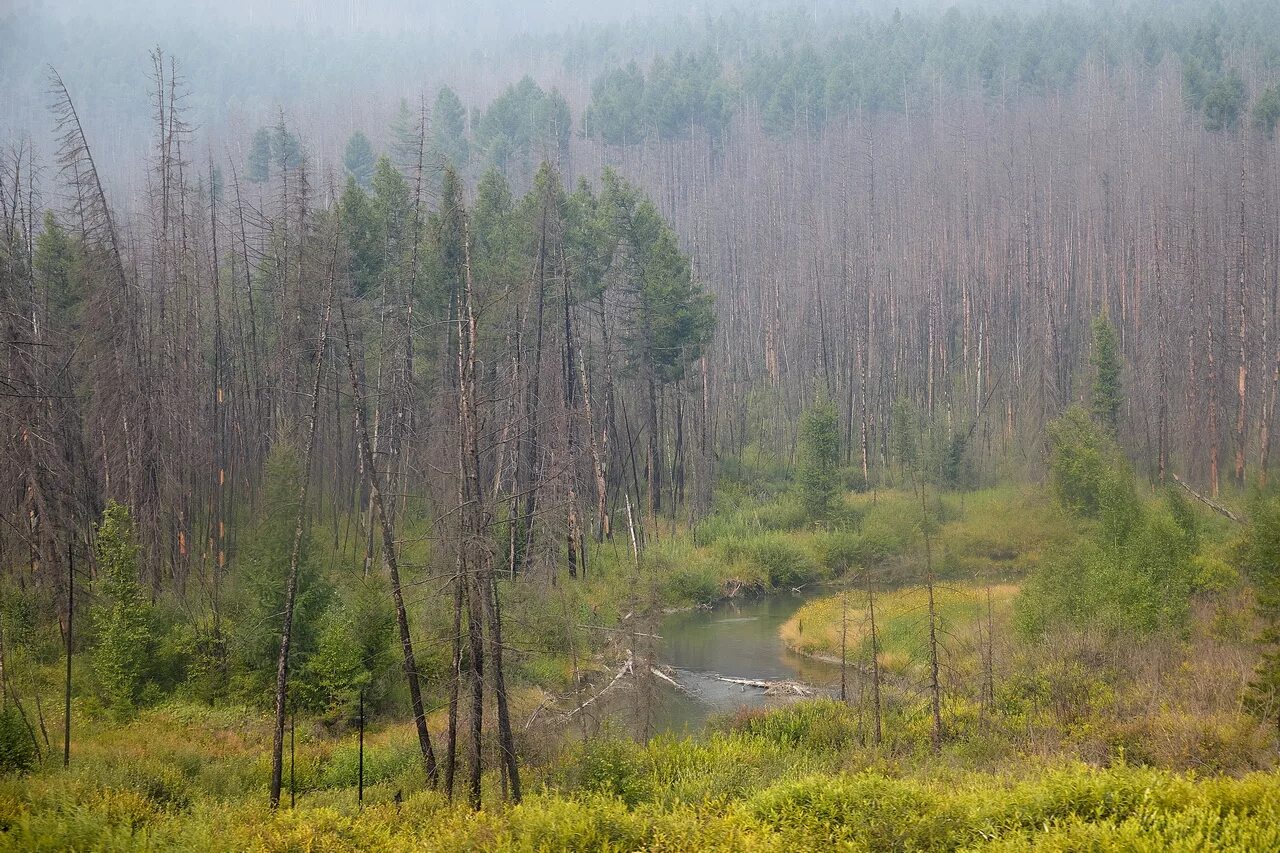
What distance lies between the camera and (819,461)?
131 feet

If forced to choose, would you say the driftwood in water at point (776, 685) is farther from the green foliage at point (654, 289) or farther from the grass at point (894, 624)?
the green foliage at point (654, 289)

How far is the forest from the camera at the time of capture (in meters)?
14.1

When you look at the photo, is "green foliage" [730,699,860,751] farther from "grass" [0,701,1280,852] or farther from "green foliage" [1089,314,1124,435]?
"green foliage" [1089,314,1124,435]

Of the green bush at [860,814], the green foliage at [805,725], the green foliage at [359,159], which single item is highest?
the green foliage at [359,159]

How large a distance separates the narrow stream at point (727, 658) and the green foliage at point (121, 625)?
39.3ft

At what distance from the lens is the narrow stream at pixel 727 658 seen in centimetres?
2242

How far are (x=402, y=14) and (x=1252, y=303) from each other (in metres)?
130

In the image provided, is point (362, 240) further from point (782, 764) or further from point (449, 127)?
point (449, 127)

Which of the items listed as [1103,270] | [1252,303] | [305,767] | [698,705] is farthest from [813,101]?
[305,767]

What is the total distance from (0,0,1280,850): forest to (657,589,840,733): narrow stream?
9.6 inches

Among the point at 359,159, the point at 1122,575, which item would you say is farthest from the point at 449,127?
the point at 1122,575

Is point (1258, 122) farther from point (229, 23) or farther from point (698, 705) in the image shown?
point (229, 23)

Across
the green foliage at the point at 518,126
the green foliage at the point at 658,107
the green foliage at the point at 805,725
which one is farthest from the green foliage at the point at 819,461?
the green foliage at the point at 658,107


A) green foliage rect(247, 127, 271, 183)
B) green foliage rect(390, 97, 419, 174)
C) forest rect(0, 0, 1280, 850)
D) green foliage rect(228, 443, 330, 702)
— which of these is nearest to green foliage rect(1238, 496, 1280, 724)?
forest rect(0, 0, 1280, 850)
